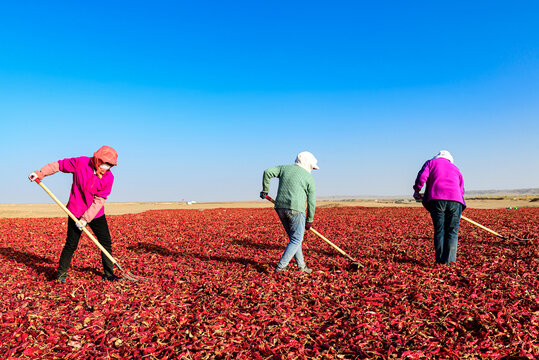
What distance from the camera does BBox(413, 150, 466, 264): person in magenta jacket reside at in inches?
255

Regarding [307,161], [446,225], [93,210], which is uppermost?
[307,161]

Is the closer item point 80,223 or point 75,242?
point 80,223

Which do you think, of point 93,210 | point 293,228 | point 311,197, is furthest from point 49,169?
point 311,197

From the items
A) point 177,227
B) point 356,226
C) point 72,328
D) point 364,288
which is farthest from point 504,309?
point 177,227

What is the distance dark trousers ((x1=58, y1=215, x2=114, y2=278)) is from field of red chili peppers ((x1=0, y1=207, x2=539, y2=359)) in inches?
12.1

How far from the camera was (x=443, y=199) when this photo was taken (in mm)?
6445

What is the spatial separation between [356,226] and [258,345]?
11171mm

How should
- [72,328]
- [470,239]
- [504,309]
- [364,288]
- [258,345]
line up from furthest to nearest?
[470,239] < [364,288] < [504,309] < [72,328] < [258,345]

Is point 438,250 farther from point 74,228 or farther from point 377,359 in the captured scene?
point 74,228

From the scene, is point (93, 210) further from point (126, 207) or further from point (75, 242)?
point (126, 207)

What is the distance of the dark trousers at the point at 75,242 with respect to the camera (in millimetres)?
5543

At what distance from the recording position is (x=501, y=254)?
24.4ft

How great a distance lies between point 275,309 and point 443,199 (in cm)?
416

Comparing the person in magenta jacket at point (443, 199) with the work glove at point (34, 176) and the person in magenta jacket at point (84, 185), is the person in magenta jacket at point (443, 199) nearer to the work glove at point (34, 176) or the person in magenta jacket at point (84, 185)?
the person in magenta jacket at point (84, 185)
